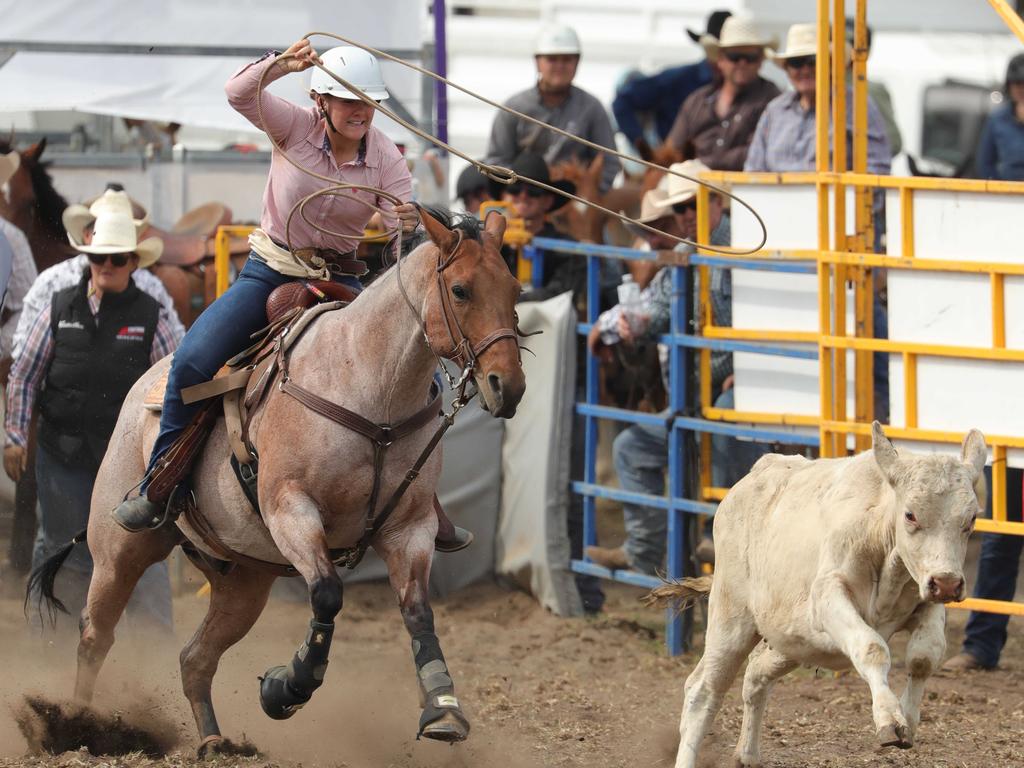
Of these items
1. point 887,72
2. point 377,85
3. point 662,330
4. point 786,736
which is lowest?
point 786,736

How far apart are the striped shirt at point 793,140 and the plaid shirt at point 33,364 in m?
3.38

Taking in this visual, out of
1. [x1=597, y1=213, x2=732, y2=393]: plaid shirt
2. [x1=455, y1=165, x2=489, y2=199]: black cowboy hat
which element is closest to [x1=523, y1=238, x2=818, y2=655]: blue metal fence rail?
[x1=597, y1=213, x2=732, y2=393]: plaid shirt

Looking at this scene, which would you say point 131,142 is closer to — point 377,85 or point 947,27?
point 377,85

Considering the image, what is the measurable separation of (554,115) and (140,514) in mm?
5529

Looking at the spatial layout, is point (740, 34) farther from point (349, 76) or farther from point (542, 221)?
point (349, 76)

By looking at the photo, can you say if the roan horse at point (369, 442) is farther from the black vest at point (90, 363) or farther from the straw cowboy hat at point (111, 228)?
the straw cowboy hat at point (111, 228)

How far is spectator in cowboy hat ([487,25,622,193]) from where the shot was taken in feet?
37.2

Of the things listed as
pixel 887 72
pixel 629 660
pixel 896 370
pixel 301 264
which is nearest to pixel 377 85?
pixel 301 264

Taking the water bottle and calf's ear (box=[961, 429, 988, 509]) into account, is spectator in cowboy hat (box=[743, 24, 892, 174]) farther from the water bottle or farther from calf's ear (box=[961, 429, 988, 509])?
calf's ear (box=[961, 429, 988, 509])

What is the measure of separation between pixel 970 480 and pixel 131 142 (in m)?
9.68

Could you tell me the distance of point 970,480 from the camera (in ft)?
17.2

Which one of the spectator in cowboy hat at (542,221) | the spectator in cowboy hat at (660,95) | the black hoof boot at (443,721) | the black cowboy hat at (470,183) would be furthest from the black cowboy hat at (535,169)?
the black hoof boot at (443,721)

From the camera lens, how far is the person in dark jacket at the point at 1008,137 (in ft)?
34.3

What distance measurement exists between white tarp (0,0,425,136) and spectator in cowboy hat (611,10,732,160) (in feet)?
6.95
